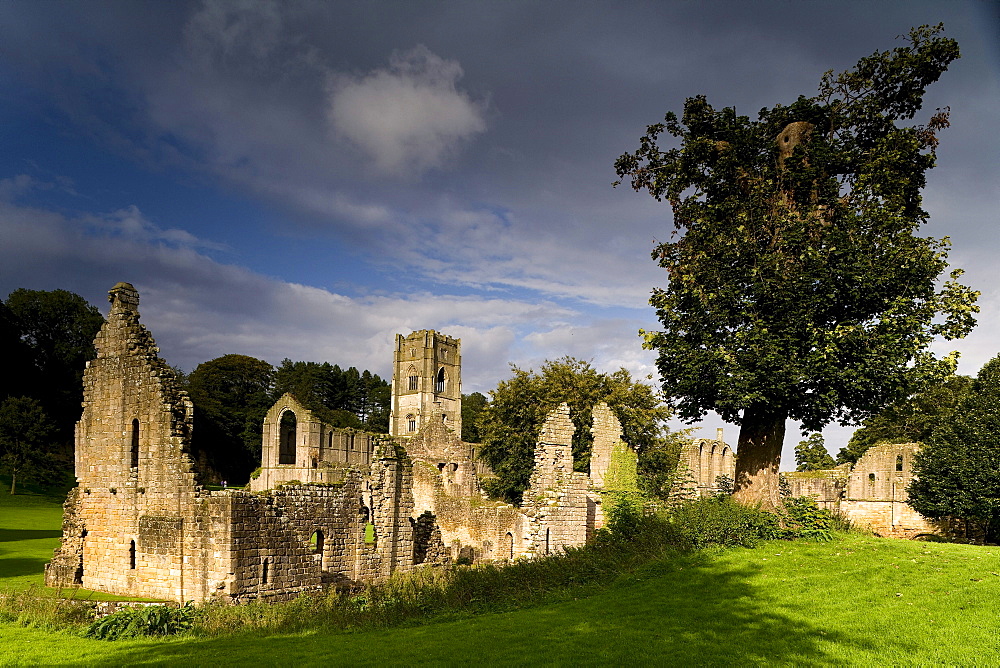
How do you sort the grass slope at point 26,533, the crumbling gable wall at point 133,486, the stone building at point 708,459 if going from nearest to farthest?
the crumbling gable wall at point 133,486, the grass slope at point 26,533, the stone building at point 708,459

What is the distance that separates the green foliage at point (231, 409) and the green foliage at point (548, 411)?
36641mm

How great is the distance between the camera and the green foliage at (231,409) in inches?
2598

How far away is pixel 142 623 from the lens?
41.1 feet

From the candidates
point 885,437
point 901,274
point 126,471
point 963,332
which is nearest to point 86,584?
point 126,471

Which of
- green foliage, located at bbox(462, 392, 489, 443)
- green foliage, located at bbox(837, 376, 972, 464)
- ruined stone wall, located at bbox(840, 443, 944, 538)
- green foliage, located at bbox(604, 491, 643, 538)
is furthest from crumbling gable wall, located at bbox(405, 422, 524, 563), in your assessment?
green foliage, located at bbox(462, 392, 489, 443)

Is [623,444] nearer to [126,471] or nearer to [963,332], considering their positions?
[963,332]

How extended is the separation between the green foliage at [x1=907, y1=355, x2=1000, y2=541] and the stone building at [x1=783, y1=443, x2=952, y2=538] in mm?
6284

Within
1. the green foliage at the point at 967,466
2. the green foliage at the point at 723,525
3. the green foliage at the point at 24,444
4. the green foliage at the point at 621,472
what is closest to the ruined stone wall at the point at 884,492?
the green foliage at the point at 967,466

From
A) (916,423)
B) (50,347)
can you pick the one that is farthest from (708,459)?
(50,347)

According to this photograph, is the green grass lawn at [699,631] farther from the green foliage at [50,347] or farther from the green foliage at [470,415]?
the green foliage at [470,415]

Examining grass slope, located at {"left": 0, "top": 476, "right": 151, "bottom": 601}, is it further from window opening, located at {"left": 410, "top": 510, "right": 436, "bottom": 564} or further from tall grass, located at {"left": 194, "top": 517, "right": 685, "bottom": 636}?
window opening, located at {"left": 410, "top": 510, "right": 436, "bottom": 564}

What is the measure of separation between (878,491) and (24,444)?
50847mm

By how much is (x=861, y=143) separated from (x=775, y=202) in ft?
10.1

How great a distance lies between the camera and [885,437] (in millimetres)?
51688
